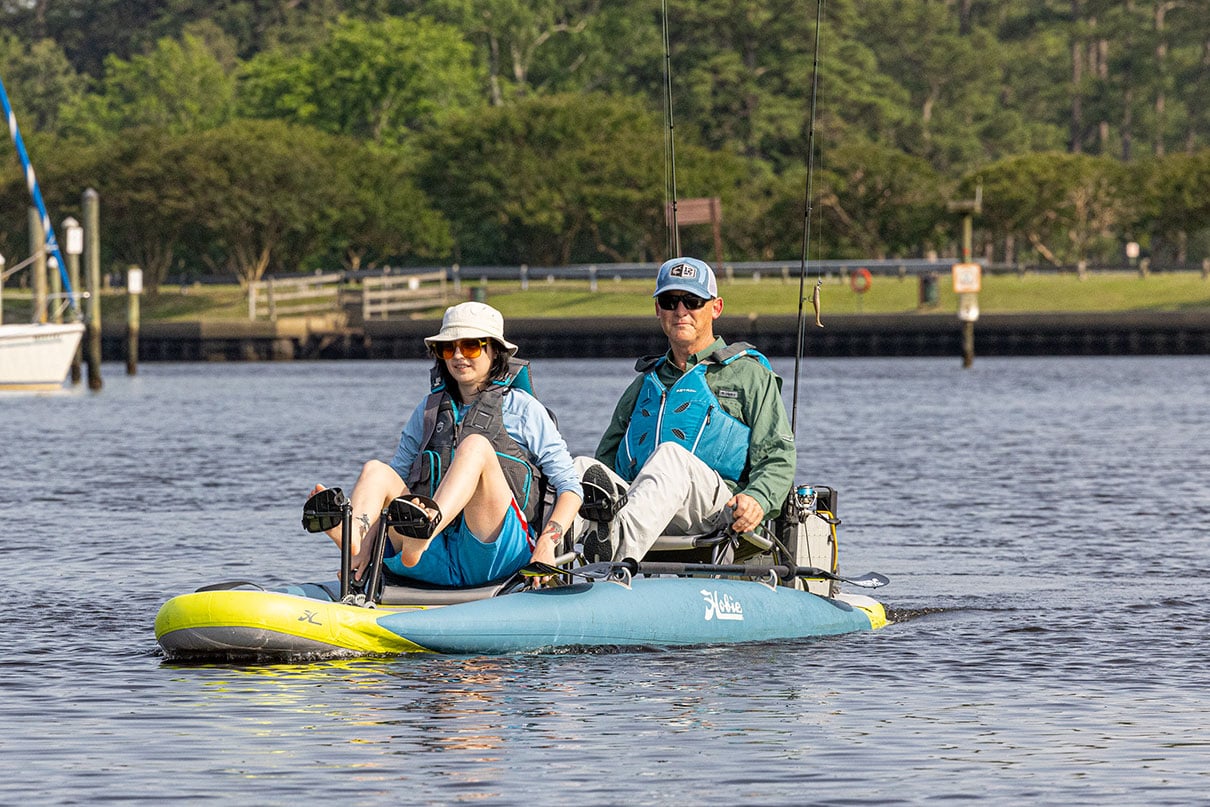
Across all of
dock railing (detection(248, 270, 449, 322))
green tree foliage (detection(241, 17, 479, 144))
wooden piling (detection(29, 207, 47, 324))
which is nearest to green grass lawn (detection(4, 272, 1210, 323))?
dock railing (detection(248, 270, 449, 322))

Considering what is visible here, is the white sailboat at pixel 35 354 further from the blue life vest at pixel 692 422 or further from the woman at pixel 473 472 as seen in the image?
the woman at pixel 473 472

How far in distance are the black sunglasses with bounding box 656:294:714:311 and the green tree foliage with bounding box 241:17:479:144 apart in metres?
87.7

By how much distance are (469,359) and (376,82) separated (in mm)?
93191

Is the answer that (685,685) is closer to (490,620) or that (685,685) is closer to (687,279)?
(490,620)

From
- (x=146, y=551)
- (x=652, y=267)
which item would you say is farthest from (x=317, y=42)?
(x=146, y=551)

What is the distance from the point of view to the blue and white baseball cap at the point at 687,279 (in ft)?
39.7

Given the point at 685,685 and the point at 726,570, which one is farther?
the point at 726,570

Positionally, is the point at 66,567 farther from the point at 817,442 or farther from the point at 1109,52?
the point at 1109,52

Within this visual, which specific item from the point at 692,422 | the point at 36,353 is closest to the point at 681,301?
the point at 692,422

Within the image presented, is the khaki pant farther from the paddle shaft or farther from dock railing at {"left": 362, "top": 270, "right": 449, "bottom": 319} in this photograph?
dock railing at {"left": 362, "top": 270, "right": 449, "bottom": 319}

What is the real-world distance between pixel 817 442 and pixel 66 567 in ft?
57.4

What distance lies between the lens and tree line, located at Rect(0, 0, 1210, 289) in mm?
89812

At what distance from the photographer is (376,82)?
103125 mm

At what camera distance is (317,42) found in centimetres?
12988
